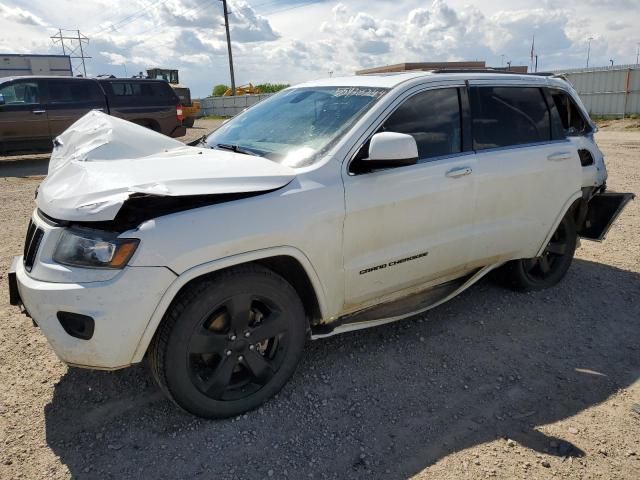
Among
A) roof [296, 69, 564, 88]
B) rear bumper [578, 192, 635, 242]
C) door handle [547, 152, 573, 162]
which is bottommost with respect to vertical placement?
rear bumper [578, 192, 635, 242]

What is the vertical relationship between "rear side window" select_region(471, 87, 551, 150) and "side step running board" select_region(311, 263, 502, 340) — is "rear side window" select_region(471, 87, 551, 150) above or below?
above

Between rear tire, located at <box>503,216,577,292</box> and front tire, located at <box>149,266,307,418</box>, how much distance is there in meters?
2.29

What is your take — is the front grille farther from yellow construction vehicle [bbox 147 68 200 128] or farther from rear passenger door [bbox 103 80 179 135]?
yellow construction vehicle [bbox 147 68 200 128]

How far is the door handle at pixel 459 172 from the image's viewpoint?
10.9ft

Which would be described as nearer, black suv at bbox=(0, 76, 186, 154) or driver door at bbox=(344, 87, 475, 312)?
driver door at bbox=(344, 87, 475, 312)

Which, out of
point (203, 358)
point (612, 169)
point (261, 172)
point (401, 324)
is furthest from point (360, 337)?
point (612, 169)

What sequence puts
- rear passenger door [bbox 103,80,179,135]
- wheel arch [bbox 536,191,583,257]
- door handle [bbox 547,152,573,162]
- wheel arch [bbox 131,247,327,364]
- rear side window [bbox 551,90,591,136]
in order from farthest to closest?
rear passenger door [bbox 103,80,179,135], rear side window [bbox 551,90,591,136], wheel arch [bbox 536,191,583,257], door handle [bbox 547,152,573,162], wheel arch [bbox 131,247,327,364]

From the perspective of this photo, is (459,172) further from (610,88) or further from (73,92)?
(610,88)

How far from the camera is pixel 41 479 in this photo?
2.37 metres

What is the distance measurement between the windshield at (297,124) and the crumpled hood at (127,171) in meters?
0.17

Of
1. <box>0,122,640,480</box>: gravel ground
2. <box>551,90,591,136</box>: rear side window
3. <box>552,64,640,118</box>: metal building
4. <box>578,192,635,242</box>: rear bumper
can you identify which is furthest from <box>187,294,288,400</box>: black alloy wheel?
<box>552,64,640,118</box>: metal building

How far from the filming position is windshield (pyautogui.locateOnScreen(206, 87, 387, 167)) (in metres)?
3.05

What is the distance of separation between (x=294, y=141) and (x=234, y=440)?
5.83ft

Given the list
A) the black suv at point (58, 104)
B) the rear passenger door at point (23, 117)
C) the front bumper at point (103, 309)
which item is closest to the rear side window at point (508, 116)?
the front bumper at point (103, 309)
